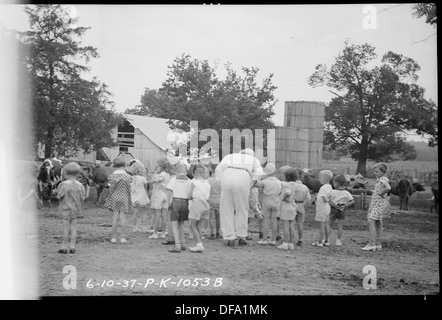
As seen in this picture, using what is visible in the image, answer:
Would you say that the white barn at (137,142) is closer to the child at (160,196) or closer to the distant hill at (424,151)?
the child at (160,196)

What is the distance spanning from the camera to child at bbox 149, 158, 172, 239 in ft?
19.6

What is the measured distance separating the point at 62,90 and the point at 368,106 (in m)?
2.61

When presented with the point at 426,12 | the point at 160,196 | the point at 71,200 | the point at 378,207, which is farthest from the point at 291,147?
the point at 71,200

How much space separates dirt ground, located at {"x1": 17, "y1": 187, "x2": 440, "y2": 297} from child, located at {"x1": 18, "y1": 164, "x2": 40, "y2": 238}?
0.25 ft

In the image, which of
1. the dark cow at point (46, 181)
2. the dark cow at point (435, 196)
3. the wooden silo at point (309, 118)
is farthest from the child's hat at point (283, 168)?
the dark cow at point (46, 181)

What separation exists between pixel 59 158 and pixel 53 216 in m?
0.50

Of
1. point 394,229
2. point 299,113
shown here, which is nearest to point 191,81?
point 299,113

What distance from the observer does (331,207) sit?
6.09 meters

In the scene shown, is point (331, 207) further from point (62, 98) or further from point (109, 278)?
point (62, 98)

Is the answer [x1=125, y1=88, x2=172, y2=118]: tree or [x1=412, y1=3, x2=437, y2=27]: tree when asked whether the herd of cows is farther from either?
[x1=412, y1=3, x2=437, y2=27]: tree

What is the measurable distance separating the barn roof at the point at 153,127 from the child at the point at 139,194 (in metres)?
0.37

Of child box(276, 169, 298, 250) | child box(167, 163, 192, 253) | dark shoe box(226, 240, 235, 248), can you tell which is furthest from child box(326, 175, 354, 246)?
child box(167, 163, 192, 253)

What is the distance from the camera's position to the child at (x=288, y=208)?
593 cm

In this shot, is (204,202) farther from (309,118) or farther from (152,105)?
(309,118)
